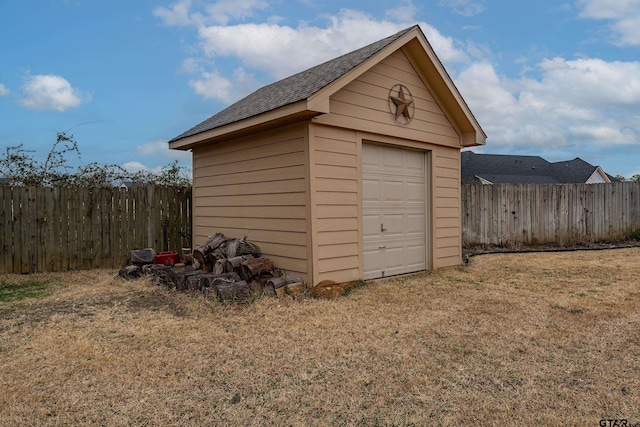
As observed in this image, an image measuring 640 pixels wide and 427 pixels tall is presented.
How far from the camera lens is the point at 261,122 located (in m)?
5.87

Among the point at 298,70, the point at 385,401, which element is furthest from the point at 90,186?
the point at 385,401

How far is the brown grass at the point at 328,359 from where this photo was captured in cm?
248

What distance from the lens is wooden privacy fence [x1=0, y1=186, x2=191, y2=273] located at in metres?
7.68

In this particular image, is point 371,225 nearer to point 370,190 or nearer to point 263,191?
point 370,190

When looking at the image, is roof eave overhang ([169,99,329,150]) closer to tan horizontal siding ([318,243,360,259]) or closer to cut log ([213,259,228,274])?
tan horizontal siding ([318,243,360,259])

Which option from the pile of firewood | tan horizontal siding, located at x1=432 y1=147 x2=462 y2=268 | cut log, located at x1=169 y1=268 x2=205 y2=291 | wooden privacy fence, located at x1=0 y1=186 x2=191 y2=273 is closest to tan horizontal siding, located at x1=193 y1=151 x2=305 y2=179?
the pile of firewood

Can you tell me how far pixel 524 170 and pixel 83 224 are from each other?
24.9 meters

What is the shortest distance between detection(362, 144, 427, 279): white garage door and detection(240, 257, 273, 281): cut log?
1.59 meters

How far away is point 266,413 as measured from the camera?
8.04 ft

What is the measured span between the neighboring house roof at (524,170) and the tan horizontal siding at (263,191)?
774 inches

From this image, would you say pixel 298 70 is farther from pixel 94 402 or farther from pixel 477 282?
pixel 94 402

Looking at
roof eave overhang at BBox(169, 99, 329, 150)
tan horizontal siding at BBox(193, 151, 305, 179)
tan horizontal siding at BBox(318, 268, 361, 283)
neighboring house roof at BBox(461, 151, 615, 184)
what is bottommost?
tan horizontal siding at BBox(318, 268, 361, 283)

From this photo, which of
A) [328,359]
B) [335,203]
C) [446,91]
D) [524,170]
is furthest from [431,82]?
[524,170]

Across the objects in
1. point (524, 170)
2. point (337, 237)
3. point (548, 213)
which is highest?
point (524, 170)
